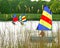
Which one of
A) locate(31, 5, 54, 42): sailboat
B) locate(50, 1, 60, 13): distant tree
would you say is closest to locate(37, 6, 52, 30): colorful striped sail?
locate(31, 5, 54, 42): sailboat

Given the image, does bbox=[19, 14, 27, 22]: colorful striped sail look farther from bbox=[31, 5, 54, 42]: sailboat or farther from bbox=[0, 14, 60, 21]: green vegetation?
bbox=[31, 5, 54, 42]: sailboat

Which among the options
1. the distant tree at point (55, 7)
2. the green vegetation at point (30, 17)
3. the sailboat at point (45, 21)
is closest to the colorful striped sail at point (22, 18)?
the green vegetation at point (30, 17)

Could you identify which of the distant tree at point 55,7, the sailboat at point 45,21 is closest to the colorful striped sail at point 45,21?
the sailboat at point 45,21

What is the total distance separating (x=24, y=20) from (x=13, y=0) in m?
0.26

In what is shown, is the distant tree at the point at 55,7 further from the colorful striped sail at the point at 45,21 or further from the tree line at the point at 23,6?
the colorful striped sail at the point at 45,21

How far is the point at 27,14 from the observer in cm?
270

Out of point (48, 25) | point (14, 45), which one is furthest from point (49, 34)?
point (14, 45)

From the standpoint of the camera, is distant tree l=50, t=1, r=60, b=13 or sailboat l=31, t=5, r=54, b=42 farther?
distant tree l=50, t=1, r=60, b=13

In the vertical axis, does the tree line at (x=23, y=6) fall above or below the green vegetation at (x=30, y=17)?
Answer: above

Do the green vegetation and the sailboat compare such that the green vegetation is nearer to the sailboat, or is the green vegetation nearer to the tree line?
the tree line

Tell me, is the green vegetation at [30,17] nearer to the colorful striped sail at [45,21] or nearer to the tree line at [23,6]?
the tree line at [23,6]

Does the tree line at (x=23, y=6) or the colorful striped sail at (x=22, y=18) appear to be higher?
the tree line at (x=23, y=6)

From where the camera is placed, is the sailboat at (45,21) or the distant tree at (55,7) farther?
the distant tree at (55,7)

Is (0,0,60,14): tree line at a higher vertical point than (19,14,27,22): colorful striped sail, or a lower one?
higher
